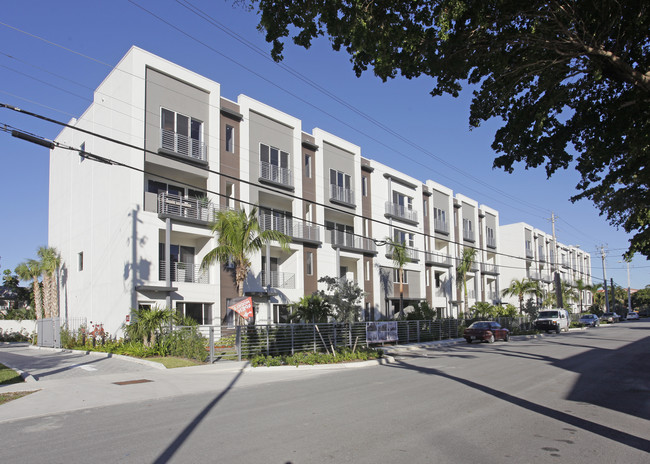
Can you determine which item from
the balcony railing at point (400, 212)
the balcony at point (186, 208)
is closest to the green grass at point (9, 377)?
the balcony at point (186, 208)

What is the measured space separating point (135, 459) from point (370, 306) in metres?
31.6

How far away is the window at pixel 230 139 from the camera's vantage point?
2795 centimetres

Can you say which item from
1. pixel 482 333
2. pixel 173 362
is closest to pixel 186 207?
pixel 173 362

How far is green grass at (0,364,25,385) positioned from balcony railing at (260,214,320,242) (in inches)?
601

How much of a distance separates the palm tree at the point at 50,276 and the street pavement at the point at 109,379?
951 centimetres

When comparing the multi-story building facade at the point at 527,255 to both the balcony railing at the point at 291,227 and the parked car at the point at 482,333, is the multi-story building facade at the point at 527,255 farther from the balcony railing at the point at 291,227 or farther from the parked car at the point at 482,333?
the balcony railing at the point at 291,227

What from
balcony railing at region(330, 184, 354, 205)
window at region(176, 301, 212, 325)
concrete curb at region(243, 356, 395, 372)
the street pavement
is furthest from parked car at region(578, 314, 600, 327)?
window at region(176, 301, 212, 325)

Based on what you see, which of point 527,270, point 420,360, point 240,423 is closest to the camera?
point 240,423

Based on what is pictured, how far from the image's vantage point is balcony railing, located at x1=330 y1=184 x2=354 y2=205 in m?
34.2

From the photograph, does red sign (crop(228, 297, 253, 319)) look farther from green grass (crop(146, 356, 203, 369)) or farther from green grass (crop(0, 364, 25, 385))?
green grass (crop(0, 364, 25, 385))

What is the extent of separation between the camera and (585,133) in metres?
11.6

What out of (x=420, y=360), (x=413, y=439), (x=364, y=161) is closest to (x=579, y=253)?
(x=364, y=161)

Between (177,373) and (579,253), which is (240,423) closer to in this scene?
(177,373)

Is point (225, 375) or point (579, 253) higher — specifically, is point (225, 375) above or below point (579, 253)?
below
